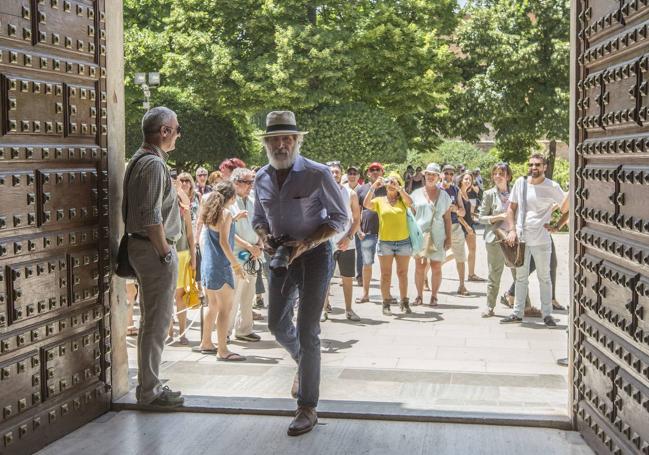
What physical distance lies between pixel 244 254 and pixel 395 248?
2.47 m

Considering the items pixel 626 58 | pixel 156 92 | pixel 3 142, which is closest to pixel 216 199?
pixel 3 142

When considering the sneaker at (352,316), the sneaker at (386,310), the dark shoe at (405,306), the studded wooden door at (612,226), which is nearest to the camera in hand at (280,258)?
the studded wooden door at (612,226)

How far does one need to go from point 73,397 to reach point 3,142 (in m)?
1.70

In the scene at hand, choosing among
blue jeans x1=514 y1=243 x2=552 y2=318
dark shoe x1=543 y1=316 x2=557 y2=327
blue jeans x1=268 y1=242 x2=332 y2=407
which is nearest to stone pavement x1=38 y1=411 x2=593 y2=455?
blue jeans x1=268 y1=242 x2=332 y2=407

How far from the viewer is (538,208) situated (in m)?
10.3

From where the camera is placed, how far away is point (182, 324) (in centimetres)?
988

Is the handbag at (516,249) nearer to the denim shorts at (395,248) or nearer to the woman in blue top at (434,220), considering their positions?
the denim shorts at (395,248)

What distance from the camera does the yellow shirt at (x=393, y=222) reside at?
1162 cm

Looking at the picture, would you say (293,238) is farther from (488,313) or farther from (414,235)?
(488,313)

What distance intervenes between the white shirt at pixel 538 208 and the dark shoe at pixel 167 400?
528 centimetres

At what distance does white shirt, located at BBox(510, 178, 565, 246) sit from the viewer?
1024 cm

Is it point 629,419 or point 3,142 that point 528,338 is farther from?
point 3,142

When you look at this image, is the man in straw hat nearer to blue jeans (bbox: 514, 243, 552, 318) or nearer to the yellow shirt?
blue jeans (bbox: 514, 243, 552, 318)

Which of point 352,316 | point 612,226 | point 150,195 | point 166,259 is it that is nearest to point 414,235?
point 352,316
